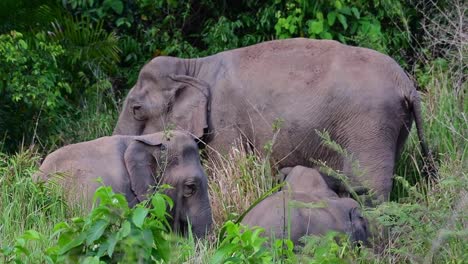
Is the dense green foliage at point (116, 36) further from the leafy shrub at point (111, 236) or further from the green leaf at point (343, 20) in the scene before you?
the leafy shrub at point (111, 236)

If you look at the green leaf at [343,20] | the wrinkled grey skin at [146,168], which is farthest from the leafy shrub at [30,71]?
the green leaf at [343,20]

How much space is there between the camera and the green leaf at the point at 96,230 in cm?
636

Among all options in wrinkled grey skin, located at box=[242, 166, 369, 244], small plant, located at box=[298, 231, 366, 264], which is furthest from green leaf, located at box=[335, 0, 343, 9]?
small plant, located at box=[298, 231, 366, 264]

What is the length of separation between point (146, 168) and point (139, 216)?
335cm

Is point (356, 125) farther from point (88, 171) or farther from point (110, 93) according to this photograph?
point (110, 93)

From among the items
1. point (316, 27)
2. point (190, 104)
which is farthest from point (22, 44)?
point (316, 27)

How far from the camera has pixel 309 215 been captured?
9344mm

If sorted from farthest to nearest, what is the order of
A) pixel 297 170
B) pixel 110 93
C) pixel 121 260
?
pixel 110 93, pixel 297 170, pixel 121 260

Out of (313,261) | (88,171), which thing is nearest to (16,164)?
(88,171)

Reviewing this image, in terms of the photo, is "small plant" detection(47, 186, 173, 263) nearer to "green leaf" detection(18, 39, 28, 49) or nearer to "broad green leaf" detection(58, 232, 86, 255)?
"broad green leaf" detection(58, 232, 86, 255)

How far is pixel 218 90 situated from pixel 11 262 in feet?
15.3

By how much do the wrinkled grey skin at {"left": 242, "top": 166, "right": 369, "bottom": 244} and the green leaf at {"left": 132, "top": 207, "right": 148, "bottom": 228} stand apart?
8.20 ft

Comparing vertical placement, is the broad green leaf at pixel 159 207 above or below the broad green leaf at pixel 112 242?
above

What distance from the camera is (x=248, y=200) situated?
10453 mm
